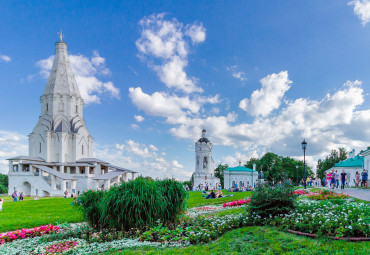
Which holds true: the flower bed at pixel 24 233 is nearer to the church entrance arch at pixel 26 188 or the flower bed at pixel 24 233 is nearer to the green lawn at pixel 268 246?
the green lawn at pixel 268 246

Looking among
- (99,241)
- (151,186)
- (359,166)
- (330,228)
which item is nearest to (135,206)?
(151,186)

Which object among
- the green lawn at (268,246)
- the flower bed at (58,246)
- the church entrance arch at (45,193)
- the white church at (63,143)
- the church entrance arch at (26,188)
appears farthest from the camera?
the white church at (63,143)

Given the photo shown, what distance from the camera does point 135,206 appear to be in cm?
790

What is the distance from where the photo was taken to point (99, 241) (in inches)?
298

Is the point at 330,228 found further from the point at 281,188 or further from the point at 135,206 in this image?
the point at 135,206

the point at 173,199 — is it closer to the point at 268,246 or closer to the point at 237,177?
the point at 268,246

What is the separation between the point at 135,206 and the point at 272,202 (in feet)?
13.6

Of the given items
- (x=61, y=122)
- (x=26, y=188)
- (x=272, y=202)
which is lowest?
(x=26, y=188)

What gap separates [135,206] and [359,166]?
136 feet

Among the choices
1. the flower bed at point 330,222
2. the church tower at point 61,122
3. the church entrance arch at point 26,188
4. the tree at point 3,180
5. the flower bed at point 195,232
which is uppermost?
the church tower at point 61,122

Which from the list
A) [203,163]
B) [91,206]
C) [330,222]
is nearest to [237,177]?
[203,163]

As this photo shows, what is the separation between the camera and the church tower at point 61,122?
5425cm

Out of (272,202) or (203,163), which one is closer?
(272,202)

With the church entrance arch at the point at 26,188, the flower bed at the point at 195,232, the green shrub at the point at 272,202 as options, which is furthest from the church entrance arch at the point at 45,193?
the green shrub at the point at 272,202
